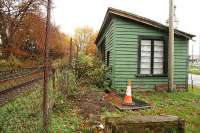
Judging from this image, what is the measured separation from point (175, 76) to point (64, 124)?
28.5 ft

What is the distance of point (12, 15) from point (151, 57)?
25991mm

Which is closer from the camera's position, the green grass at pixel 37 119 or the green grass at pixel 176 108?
the green grass at pixel 37 119

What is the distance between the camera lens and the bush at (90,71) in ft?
49.6

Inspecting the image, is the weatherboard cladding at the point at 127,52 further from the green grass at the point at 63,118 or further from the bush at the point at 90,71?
the green grass at the point at 63,118

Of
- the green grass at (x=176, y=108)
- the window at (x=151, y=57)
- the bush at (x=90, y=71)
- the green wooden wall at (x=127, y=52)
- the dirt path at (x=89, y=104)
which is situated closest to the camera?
the green grass at (x=176, y=108)

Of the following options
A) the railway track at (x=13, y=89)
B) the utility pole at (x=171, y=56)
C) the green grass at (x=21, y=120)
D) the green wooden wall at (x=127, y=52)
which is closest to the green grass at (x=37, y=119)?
the green grass at (x=21, y=120)

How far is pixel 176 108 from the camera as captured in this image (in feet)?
31.8

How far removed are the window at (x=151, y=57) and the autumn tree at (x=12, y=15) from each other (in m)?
23.5

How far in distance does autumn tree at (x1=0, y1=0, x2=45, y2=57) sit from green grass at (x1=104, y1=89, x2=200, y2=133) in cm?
2508

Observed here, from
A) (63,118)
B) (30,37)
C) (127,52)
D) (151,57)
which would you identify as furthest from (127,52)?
(30,37)

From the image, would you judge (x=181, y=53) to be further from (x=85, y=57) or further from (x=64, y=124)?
(x=64, y=124)

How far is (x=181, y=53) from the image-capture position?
1454 cm

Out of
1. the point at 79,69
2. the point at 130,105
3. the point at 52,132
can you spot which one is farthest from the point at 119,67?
the point at 52,132

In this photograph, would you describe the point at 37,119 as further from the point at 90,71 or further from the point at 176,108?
the point at 90,71
